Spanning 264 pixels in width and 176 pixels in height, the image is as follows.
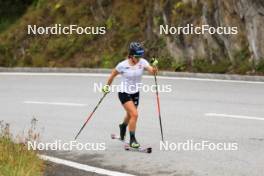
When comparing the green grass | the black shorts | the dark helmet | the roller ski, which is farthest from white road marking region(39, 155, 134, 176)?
the dark helmet

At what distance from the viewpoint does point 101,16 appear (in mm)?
29469

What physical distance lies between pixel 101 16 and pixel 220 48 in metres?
8.01

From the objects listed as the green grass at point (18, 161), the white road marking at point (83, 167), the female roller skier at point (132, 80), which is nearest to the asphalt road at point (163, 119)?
the white road marking at point (83, 167)

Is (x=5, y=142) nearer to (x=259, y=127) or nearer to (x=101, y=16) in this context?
(x=259, y=127)

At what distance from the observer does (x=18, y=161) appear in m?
9.18

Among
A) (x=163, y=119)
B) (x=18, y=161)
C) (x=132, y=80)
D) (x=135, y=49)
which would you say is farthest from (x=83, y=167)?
(x=163, y=119)

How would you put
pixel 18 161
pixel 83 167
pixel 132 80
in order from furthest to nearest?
pixel 132 80 → pixel 83 167 → pixel 18 161

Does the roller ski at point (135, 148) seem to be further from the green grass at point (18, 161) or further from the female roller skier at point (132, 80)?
the green grass at point (18, 161)

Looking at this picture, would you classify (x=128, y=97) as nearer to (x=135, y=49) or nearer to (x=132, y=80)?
(x=132, y=80)

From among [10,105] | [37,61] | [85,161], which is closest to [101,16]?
[37,61]

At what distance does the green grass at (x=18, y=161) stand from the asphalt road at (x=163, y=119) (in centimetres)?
129

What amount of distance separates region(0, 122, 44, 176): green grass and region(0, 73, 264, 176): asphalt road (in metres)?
1.29

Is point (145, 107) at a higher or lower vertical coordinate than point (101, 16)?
lower

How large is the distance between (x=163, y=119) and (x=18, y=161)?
19.7 feet
